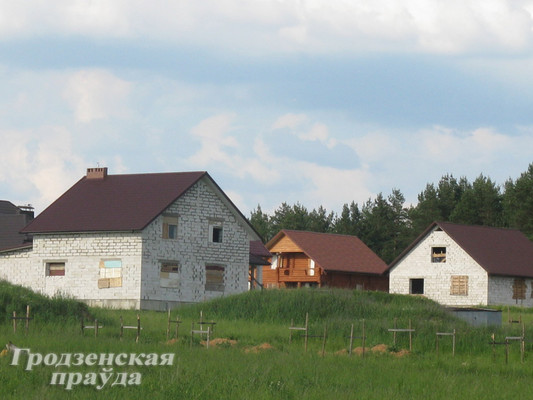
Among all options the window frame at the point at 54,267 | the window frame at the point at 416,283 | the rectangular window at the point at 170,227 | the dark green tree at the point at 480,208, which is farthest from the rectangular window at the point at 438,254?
the dark green tree at the point at 480,208

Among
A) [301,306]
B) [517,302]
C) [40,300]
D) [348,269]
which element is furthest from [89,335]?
[348,269]

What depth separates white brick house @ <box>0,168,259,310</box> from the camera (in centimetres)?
5053

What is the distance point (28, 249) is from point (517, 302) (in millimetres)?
29153

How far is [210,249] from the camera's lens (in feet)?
175

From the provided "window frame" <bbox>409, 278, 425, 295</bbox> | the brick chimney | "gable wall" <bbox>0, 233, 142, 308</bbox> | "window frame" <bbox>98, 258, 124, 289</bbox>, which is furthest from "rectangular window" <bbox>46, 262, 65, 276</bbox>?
"window frame" <bbox>409, 278, 425, 295</bbox>

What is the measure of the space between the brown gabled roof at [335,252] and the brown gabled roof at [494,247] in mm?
6898

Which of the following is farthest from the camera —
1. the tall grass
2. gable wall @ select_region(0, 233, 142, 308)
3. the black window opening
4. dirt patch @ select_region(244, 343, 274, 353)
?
the black window opening

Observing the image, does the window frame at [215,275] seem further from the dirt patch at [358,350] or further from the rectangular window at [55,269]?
the dirt patch at [358,350]

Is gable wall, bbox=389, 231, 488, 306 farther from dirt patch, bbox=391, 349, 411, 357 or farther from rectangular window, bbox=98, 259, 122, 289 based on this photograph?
dirt patch, bbox=391, 349, 411, 357

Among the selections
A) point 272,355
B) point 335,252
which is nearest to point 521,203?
point 335,252

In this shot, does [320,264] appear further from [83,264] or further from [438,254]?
[83,264]

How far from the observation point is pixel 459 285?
6544cm

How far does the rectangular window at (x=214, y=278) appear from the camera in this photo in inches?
2090

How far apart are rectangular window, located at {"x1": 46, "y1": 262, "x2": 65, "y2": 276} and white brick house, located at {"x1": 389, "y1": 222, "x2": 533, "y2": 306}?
24262mm
